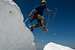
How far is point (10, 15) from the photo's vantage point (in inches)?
231

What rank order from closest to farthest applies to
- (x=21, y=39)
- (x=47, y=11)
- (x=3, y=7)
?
(x=3, y=7) < (x=21, y=39) < (x=47, y=11)

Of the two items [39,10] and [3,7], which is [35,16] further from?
[3,7]

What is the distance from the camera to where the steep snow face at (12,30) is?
582 cm

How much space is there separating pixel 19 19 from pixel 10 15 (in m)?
0.32

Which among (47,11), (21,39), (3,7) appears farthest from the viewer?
(47,11)

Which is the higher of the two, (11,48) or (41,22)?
(11,48)

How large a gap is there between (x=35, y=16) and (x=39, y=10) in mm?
342

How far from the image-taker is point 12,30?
602cm

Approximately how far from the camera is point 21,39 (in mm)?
6137

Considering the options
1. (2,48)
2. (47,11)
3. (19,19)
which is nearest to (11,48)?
(2,48)

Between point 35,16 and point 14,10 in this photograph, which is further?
point 35,16

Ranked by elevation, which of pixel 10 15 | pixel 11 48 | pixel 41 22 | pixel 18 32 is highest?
pixel 10 15

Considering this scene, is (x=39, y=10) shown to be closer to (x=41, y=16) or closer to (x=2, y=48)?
(x=41, y=16)

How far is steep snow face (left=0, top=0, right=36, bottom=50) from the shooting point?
5.82 meters
